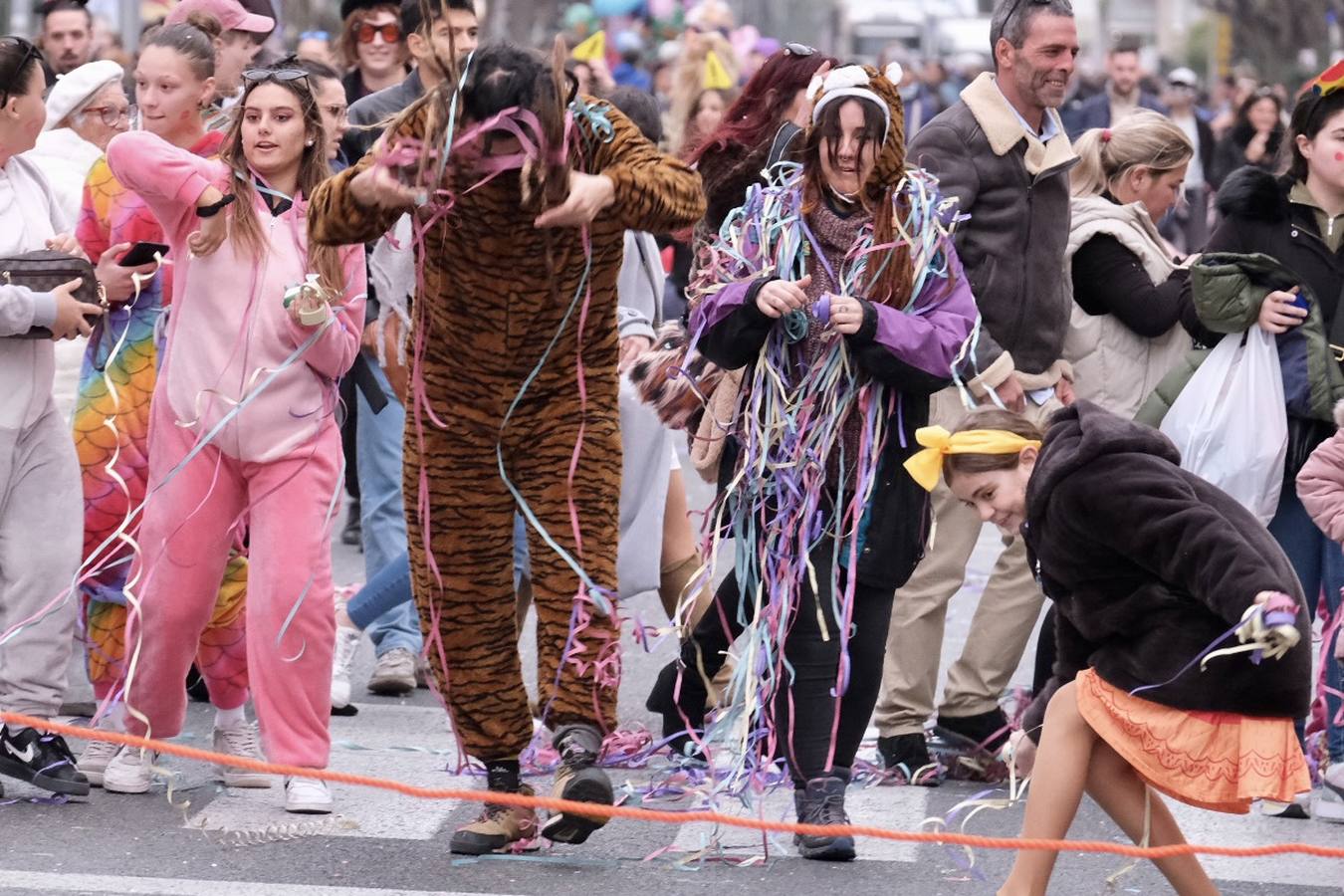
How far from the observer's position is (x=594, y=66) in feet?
45.0

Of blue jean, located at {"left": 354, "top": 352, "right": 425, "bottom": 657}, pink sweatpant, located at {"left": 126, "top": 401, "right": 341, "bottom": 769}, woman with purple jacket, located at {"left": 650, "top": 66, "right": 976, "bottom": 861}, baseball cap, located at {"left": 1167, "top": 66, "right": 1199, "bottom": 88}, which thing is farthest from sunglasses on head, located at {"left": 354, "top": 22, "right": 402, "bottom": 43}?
baseball cap, located at {"left": 1167, "top": 66, "right": 1199, "bottom": 88}

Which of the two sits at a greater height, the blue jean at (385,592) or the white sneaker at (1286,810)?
the blue jean at (385,592)

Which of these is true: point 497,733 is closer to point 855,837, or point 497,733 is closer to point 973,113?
point 855,837

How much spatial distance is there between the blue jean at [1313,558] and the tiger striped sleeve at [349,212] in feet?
8.87

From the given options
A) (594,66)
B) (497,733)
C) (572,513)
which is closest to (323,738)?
(497,733)

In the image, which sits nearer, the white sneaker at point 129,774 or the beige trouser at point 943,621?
the white sneaker at point 129,774

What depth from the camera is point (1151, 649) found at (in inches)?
179

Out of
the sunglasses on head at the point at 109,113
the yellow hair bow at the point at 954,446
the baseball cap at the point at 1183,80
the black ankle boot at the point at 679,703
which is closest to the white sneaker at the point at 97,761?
the black ankle boot at the point at 679,703

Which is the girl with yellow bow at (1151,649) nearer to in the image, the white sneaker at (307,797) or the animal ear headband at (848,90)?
the animal ear headband at (848,90)

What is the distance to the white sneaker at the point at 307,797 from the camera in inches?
219

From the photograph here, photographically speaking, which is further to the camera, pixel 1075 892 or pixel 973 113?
A: pixel 973 113

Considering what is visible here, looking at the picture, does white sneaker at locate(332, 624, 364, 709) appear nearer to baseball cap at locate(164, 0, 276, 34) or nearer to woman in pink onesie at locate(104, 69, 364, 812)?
woman in pink onesie at locate(104, 69, 364, 812)

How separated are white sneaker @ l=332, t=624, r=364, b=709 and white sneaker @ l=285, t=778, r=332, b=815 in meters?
0.83

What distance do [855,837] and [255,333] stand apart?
1940 mm
